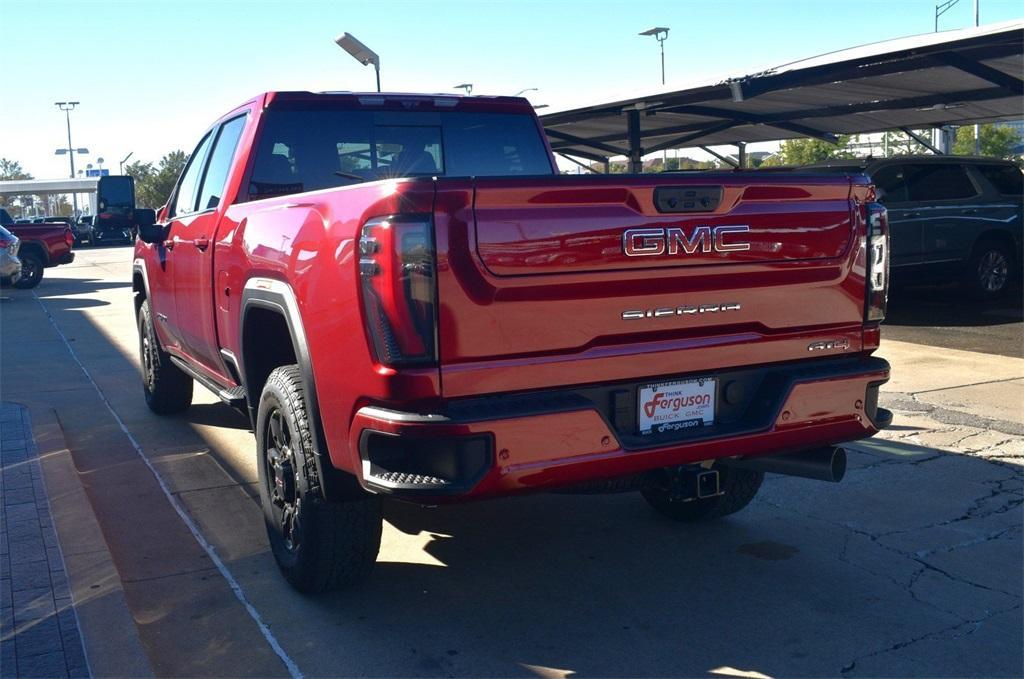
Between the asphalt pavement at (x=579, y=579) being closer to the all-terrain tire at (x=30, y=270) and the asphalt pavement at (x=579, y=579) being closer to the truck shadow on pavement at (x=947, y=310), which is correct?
the truck shadow on pavement at (x=947, y=310)

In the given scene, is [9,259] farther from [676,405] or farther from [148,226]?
[676,405]

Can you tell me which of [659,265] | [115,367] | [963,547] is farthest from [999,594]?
[115,367]

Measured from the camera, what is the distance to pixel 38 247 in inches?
859

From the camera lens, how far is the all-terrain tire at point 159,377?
7320 millimetres

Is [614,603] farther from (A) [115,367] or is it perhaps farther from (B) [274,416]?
(A) [115,367]

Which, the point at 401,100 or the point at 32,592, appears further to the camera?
the point at 401,100

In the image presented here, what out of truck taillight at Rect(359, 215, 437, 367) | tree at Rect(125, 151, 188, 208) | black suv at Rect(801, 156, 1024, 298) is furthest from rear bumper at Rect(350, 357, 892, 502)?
tree at Rect(125, 151, 188, 208)

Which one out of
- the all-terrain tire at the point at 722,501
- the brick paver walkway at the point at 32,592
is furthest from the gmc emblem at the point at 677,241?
the brick paver walkway at the point at 32,592

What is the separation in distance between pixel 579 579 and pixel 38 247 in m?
→ 20.6

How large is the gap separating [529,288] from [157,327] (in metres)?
4.49

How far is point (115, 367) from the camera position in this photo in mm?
10289

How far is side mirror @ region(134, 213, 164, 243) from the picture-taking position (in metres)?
6.45

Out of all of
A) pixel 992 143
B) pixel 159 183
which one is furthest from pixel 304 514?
pixel 159 183

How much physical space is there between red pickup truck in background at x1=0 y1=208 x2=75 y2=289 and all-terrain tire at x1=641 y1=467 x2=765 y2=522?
750 inches
